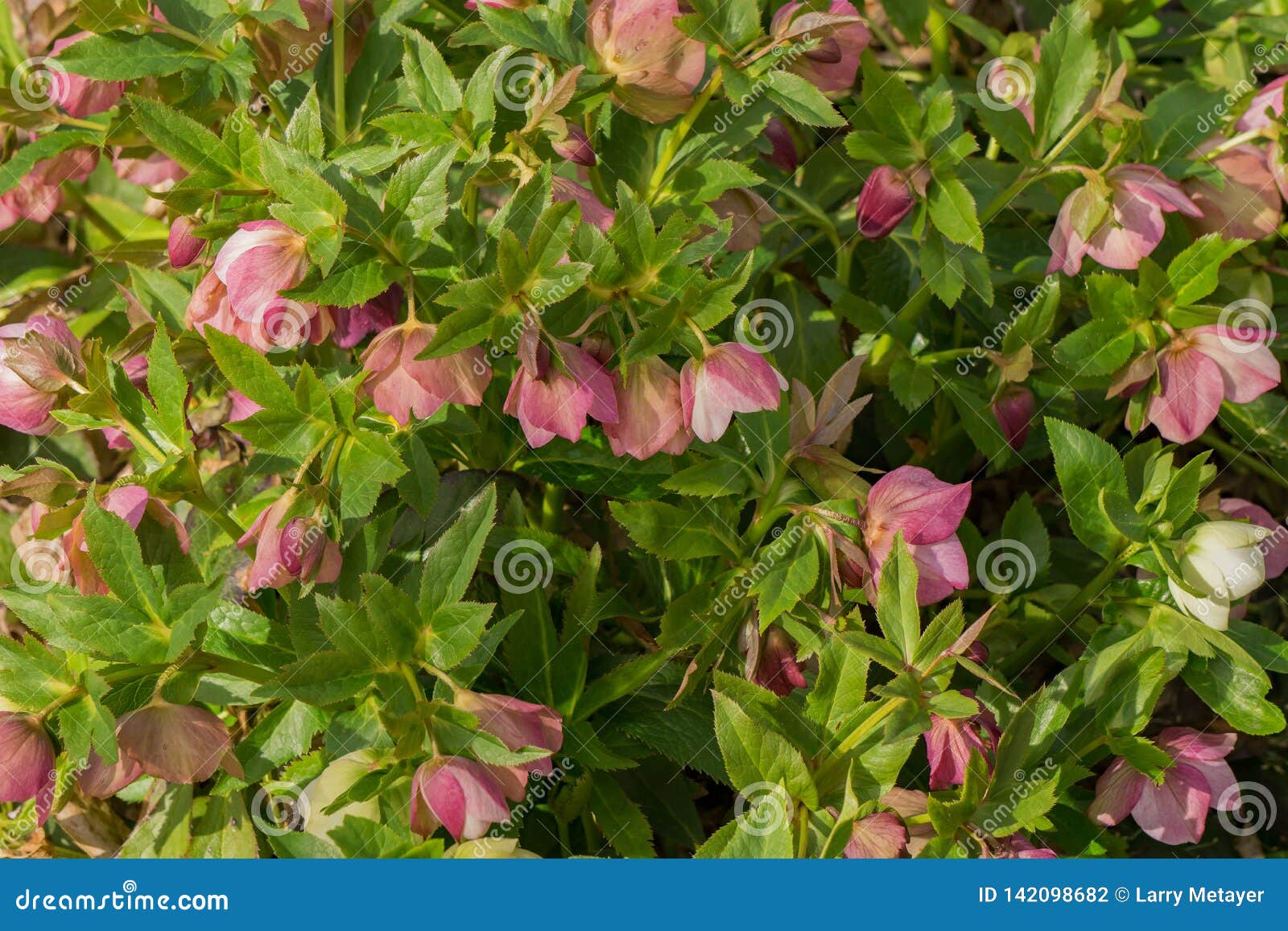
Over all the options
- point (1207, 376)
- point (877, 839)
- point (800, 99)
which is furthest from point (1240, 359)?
point (877, 839)

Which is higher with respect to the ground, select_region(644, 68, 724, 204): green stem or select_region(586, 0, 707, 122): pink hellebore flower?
select_region(586, 0, 707, 122): pink hellebore flower

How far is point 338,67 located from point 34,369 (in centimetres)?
48

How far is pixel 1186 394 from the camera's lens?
126cm

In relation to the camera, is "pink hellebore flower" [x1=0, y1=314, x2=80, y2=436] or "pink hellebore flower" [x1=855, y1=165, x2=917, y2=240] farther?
"pink hellebore flower" [x1=855, y1=165, x2=917, y2=240]

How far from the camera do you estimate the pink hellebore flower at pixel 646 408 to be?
1.07 meters

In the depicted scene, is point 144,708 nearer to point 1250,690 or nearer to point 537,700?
→ point 537,700

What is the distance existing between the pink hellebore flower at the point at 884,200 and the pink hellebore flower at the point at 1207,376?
330 millimetres
